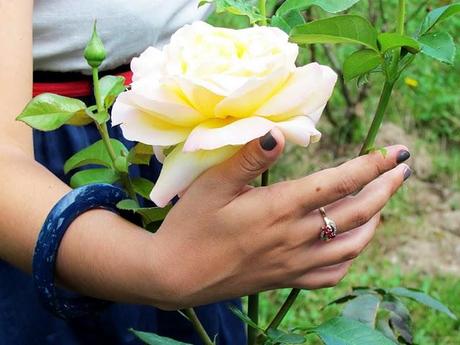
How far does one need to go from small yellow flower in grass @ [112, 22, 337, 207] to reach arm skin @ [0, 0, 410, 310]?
18 mm

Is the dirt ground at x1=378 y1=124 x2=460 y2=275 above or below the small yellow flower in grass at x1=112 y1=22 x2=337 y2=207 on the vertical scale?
below

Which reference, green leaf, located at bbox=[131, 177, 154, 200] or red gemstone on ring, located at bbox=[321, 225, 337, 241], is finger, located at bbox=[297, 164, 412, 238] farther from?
green leaf, located at bbox=[131, 177, 154, 200]

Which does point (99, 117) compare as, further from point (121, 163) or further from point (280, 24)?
point (280, 24)

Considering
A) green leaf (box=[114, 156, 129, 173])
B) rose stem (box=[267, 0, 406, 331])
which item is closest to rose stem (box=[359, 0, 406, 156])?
rose stem (box=[267, 0, 406, 331])

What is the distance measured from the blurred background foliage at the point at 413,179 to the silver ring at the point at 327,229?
1.72m

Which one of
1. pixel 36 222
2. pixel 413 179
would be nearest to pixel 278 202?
pixel 36 222

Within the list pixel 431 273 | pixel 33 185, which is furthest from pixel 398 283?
pixel 33 185

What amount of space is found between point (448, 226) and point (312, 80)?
2.43 metres

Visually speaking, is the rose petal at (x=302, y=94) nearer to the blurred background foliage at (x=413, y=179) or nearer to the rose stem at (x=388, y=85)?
the rose stem at (x=388, y=85)

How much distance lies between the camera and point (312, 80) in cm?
70

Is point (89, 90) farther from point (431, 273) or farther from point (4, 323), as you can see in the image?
point (431, 273)

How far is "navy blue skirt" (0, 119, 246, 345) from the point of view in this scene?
3.75ft

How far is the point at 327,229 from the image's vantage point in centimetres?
76

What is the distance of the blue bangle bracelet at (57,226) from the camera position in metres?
0.80
